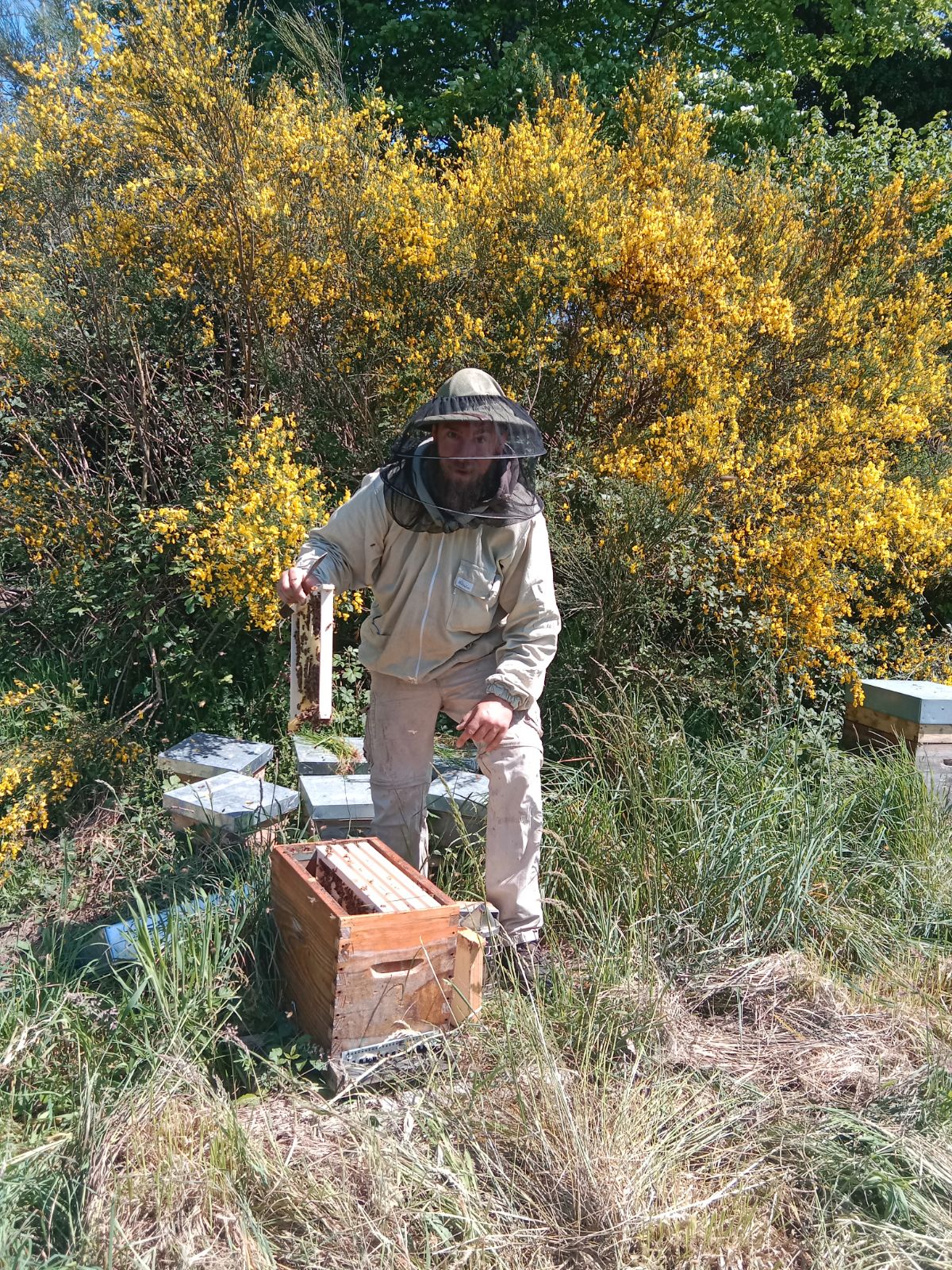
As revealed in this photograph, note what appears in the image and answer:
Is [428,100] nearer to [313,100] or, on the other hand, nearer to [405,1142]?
[313,100]

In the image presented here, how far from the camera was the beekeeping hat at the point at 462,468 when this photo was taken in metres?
3.05

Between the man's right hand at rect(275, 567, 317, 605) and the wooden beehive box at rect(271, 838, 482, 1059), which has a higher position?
the man's right hand at rect(275, 567, 317, 605)

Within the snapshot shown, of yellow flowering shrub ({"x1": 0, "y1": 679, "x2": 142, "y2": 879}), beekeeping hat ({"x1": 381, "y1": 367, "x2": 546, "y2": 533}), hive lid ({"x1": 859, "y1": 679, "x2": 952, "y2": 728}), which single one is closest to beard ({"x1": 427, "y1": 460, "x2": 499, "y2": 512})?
beekeeping hat ({"x1": 381, "y1": 367, "x2": 546, "y2": 533})

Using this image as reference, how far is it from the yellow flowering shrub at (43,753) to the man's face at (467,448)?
87.0 inches

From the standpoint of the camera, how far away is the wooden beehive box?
2.46 m

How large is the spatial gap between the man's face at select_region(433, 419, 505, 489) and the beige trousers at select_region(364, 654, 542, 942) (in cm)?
58

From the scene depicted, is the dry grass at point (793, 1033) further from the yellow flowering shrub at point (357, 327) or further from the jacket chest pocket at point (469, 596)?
the yellow flowering shrub at point (357, 327)

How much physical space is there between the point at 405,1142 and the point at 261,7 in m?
9.84

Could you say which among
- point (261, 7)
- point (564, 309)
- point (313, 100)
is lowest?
point (564, 309)

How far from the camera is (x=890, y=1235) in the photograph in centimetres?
215

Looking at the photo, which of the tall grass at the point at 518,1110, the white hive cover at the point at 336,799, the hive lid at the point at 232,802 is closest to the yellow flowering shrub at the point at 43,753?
the hive lid at the point at 232,802

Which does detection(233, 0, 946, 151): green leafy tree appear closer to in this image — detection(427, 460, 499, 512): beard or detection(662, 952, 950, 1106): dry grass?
detection(427, 460, 499, 512): beard

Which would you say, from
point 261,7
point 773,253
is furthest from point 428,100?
point 773,253

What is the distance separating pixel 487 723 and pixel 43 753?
2301 mm
